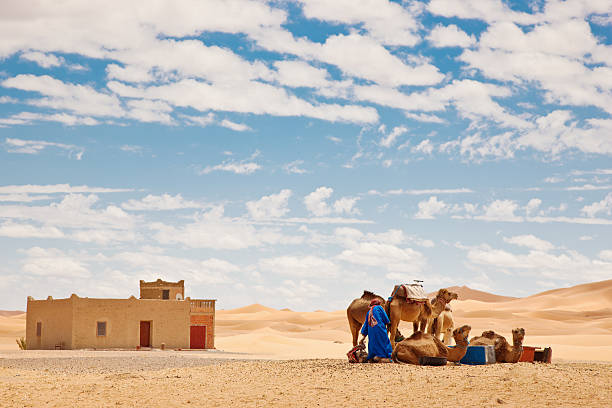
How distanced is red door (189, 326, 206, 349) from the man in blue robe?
29.8 m

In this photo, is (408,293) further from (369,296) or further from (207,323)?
(207,323)

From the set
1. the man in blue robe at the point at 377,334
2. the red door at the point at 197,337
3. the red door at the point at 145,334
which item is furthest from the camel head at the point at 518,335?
the red door at the point at 197,337

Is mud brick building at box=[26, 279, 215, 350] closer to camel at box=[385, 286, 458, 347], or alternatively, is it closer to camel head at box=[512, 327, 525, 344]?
camel at box=[385, 286, 458, 347]

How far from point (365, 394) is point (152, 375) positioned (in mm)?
7611

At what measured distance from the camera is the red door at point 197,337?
4788cm

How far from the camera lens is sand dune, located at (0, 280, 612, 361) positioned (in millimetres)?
48553

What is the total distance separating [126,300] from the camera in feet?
149

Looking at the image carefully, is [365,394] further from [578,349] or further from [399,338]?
[578,349]

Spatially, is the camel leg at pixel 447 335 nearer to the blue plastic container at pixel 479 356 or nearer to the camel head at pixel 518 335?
the camel head at pixel 518 335

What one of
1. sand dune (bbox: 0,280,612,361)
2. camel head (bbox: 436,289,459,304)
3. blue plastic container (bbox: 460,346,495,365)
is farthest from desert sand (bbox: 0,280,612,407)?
sand dune (bbox: 0,280,612,361)

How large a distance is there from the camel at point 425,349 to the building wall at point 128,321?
1133 inches

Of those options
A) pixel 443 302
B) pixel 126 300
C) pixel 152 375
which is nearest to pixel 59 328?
pixel 126 300

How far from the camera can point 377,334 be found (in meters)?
19.3

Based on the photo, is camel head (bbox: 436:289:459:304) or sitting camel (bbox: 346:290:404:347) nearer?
sitting camel (bbox: 346:290:404:347)
